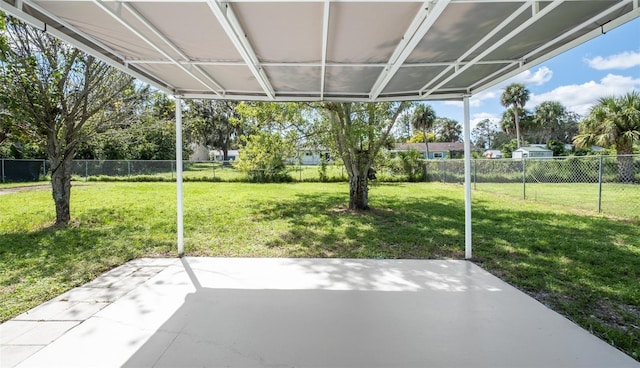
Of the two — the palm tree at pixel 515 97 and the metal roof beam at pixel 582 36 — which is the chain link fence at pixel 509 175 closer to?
the metal roof beam at pixel 582 36

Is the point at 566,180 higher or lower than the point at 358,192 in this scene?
higher

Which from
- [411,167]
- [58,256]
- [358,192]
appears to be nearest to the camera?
[58,256]

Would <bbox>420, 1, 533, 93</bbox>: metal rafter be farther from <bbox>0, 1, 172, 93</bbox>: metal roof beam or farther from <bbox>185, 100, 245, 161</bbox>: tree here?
<bbox>185, 100, 245, 161</bbox>: tree

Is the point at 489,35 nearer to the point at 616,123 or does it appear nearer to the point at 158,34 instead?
the point at 158,34

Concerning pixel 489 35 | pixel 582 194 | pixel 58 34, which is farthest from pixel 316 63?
pixel 582 194

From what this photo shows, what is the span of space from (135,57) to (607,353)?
455cm

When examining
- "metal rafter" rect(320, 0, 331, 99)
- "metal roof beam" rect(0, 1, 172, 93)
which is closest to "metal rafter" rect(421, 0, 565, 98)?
"metal rafter" rect(320, 0, 331, 99)

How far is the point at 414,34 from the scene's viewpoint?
2.52 metres

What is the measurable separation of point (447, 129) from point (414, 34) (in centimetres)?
5442

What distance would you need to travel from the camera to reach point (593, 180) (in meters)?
11.5

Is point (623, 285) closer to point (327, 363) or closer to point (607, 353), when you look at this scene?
point (607, 353)

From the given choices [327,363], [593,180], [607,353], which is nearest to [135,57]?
[327,363]

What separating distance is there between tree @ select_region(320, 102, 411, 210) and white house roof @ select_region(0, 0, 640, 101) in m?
3.24

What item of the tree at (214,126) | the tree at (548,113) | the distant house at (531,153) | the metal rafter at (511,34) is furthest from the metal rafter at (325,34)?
the tree at (548,113)
